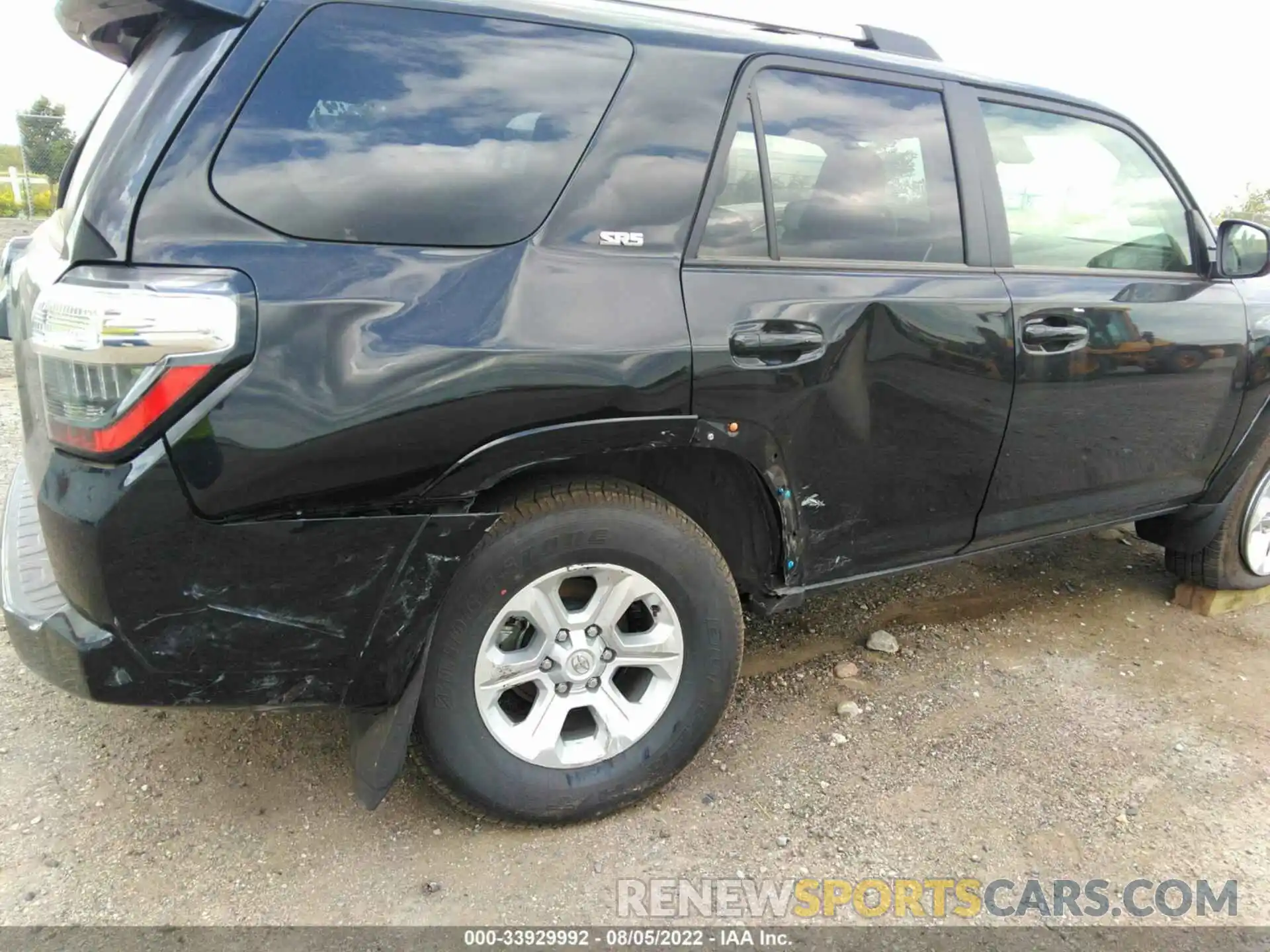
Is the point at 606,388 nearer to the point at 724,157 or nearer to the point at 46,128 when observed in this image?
the point at 724,157

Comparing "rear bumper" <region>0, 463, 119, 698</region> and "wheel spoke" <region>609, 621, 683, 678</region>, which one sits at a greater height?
"rear bumper" <region>0, 463, 119, 698</region>

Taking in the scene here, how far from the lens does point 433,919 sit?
2.00m

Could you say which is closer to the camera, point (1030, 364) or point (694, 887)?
point (694, 887)

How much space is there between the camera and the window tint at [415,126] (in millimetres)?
1756

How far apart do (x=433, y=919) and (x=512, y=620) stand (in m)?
0.70

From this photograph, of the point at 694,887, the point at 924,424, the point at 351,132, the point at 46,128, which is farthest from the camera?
the point at 46,128

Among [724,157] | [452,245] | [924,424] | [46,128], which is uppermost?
[724,157]

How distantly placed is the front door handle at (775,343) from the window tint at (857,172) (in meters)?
0.21

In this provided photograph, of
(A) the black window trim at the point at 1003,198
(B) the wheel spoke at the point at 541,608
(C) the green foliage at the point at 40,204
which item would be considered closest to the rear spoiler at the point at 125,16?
(B) the wheel spoke at the point at 541,608

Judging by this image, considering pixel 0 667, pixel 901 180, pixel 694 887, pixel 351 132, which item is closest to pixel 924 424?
pixel 901 180

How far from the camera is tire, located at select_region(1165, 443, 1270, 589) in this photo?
11.5 ft

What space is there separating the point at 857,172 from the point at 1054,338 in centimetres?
82

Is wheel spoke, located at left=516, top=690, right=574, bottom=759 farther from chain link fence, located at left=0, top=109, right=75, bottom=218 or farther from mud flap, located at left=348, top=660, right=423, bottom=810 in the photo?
chain link fence, located at left=0, top=109, right=75, bottom=218

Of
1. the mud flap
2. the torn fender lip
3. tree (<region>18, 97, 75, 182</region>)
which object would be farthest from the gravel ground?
tree (<region>18, 97, 75, 182</region>)
